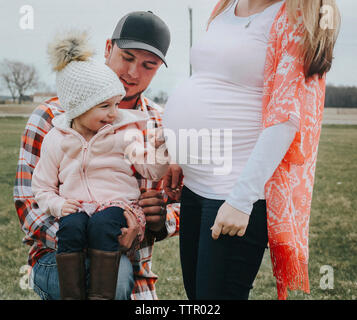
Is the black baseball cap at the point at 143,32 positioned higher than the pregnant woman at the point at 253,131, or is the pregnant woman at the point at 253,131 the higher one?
the black baseball cap at the point at 143,32

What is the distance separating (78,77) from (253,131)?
0.52 m

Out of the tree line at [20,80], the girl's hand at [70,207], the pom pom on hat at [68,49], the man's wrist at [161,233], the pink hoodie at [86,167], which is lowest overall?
the man's wrist at [161,233]

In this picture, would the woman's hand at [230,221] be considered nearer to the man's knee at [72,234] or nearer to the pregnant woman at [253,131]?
the pregnant woman at [253,131]

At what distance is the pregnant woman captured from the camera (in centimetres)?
99

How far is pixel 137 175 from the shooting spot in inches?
53.6

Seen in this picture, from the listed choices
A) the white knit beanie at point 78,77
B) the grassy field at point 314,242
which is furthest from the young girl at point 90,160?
the grassy field at point 314,242

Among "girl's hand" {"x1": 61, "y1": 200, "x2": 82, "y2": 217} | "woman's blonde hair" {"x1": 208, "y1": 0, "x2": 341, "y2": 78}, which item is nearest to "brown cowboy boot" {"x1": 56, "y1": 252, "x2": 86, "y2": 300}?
"girl's hand" {"x1": 61, "y1": 200, "x2": 82, "y2": 217}

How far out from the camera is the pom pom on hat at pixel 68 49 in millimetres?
1253

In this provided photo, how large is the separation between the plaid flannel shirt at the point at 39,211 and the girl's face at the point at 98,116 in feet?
0.48

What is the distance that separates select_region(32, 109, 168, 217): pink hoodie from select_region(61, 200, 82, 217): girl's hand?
0.07ft

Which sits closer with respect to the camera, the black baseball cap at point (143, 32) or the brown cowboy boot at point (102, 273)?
the brown cowboy boot at point (102, 273)

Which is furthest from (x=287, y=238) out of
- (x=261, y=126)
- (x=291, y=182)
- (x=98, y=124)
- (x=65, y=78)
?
(x=65, y=78)

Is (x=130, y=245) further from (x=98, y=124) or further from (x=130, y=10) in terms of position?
(x=130, y=10)

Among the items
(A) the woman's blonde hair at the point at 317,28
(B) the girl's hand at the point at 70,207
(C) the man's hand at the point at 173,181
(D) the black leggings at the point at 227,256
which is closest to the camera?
(A) the woman's blonde hair at the point at 317,28
